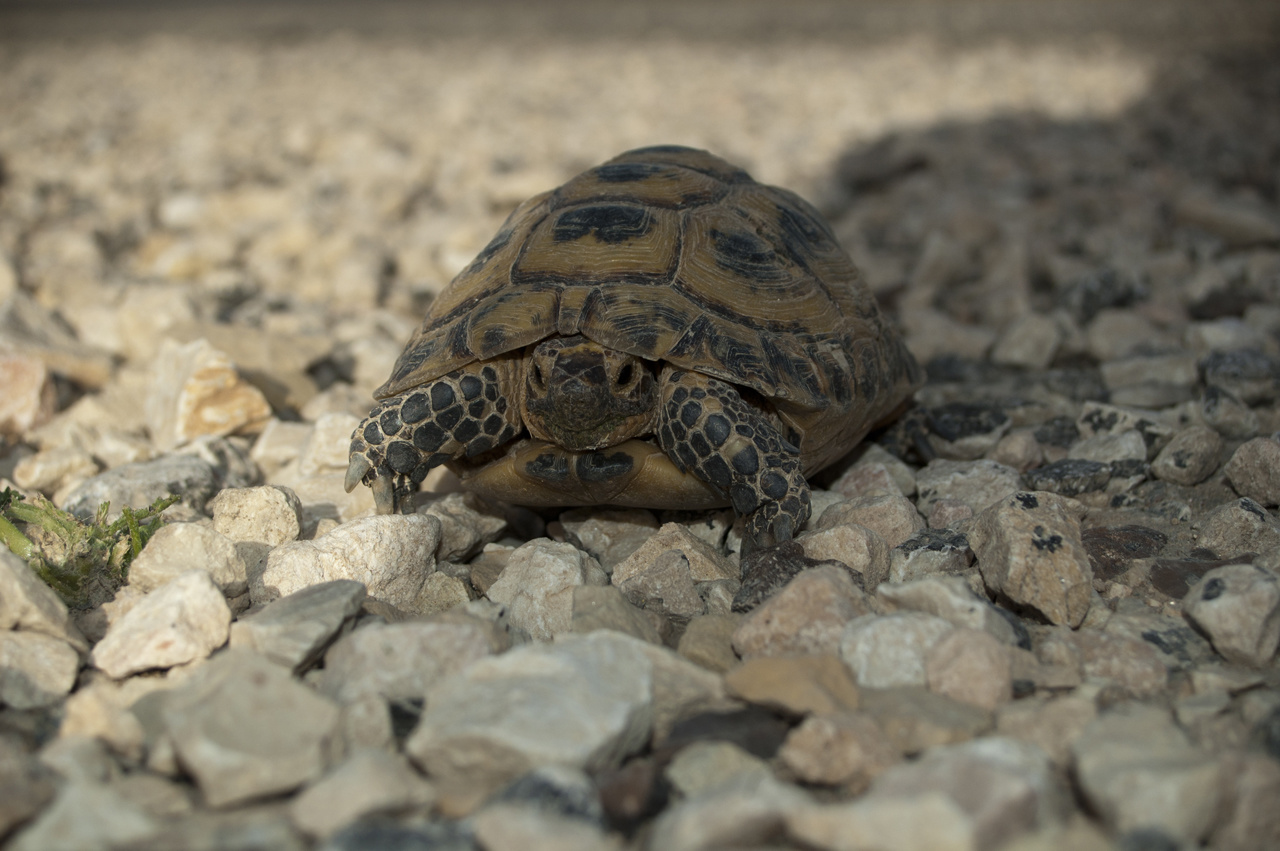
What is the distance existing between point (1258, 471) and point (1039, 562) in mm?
1127

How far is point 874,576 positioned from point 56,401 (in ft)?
11.4

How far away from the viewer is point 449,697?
185 cm

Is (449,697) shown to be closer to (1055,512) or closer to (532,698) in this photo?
(532,698)

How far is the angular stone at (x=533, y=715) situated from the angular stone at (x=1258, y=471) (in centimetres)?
223

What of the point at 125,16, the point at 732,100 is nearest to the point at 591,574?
the point at 732,100

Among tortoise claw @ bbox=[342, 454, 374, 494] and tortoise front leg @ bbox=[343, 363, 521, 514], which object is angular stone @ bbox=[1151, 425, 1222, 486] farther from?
tortoise claw @ bbox=[342, 454, 374, 494]

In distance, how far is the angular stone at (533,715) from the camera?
5.66 feet

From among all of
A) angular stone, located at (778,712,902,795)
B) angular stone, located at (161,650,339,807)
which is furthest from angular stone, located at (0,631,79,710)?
angular stone, located at (778,712,902,795)

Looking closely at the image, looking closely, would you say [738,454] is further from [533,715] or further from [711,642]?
[533,715]

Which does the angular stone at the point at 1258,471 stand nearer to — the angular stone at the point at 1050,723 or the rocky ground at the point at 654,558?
the rocky ground at the point at 654,558

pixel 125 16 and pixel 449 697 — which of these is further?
pixel 125 16

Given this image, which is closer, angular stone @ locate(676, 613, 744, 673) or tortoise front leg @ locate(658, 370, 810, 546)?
angular stone @ locate(676, 613, 744, 673)

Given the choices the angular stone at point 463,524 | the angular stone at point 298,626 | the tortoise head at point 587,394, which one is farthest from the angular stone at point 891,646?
the angular stone at point 463,524

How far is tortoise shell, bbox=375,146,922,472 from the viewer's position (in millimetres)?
2938
